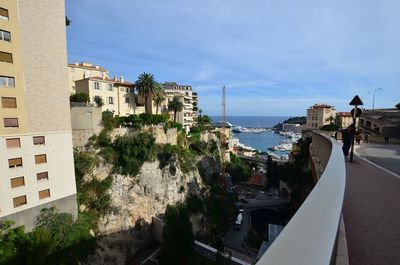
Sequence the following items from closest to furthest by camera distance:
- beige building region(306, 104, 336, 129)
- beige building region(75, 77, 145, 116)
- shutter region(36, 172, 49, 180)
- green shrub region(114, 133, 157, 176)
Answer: shutter region(36, 172, 49, 180)
green shrub region(114, 133, 157, 176)
beige building region(75, 77, 145, 116)
beige building region(306, 104, 336, 129)

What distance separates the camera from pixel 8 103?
1480 centimetres

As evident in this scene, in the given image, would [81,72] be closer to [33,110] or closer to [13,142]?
[33,110]

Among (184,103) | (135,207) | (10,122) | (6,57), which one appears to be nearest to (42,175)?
(10,122)

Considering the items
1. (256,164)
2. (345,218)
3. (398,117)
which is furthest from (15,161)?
(256,164)

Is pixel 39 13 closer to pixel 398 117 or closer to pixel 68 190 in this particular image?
pixel 68 190

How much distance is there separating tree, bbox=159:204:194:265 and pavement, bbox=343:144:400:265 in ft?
50.9

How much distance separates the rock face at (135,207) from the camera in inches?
825

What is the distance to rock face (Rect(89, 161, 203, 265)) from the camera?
2095cm

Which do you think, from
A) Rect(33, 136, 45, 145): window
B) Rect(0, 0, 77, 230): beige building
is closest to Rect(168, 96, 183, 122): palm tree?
Rect(0, 0, 77, 230): beige building

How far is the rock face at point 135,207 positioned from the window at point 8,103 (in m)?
12.0

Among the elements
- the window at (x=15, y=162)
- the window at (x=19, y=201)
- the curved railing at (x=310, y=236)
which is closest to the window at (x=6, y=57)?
the window at (x=15, y=162)

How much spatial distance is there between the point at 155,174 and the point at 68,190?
10.8 m

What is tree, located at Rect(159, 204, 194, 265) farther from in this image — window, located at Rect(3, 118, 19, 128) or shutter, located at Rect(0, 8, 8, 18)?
shutter, located at Rect(0, 8, 8, 18)

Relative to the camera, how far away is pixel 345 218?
14.4ft
